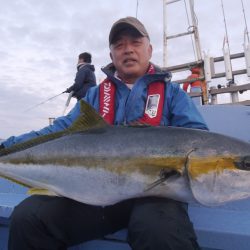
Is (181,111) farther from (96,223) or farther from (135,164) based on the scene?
(96,223)

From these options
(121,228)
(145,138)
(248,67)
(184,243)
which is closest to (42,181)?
(121,228)

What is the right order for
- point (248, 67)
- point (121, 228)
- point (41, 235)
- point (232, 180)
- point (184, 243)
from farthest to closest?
point (248, 67) → point (121, 228) → point (41, 235) → point (232, 180) → point (184, 243)

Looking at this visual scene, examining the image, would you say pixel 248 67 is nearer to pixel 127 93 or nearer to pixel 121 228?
pixel 127 93

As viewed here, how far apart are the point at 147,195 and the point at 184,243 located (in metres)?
0.34

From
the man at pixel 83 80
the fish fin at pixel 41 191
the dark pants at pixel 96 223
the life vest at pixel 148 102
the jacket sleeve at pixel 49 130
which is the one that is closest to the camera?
the dark pants at pixel 96 223

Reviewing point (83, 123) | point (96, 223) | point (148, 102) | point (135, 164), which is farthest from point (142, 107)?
point (96, 223)

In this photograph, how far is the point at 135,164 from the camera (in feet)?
6.31

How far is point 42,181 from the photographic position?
7.14 feet

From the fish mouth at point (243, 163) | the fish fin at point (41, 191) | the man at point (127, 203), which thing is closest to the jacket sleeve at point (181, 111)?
the man at point (127, 203)

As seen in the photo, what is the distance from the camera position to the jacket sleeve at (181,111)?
8.29 feet

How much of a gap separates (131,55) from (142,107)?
51cm

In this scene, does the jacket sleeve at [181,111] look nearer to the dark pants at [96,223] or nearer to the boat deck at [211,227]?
the boat deck at [211,227]

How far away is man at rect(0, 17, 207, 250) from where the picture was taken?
176 centimetres

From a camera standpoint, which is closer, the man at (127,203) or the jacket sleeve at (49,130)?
the man at (127,203)
